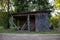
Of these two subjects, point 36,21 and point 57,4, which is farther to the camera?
point 57,4

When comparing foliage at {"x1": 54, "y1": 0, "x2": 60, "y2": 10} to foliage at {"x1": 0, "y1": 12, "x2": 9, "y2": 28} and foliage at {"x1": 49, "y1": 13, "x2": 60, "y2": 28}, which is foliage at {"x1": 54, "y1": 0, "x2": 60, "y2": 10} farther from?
foliage at {"x1": 0, "y1": 12, "x2": 9, "y2": 28}

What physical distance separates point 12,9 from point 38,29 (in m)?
7.41

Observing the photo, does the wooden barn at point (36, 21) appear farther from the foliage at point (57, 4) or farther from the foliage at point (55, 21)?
the foliage at point (57, 4)

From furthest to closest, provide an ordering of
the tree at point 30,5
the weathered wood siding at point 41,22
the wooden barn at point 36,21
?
the tree at point 30,5, the weathered wood siding at point 41,22, the wooden barn at point 36,21

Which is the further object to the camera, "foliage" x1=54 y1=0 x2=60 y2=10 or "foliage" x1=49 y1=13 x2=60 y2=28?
"foliage" x1=54 y1=0 x2=60 y2=10

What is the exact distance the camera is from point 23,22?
27797mm

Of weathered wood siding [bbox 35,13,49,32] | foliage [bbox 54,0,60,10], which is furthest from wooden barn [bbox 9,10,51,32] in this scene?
foliage [bbox 54,0,60,10]

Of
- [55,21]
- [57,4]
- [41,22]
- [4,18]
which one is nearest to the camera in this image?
[41,22]

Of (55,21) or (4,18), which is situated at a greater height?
(4,18)

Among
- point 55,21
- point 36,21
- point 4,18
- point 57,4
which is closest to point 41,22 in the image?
point 36,21

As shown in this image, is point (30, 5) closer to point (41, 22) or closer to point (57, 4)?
point (41, 22)

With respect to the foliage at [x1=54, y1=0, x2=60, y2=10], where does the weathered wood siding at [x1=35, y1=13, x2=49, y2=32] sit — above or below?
below

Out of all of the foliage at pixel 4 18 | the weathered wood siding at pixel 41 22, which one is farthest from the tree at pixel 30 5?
the weathered wood siding at pixel 41 22

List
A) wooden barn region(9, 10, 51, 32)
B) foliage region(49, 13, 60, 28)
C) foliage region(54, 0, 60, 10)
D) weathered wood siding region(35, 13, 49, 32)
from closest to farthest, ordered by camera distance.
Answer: wooden barn region(9, 10, 51, 32), weathered wood siding region(35, 13, 49, 32), foliage region(49, 13, 60, 28), foliage region(54, 0, 60, 10)
